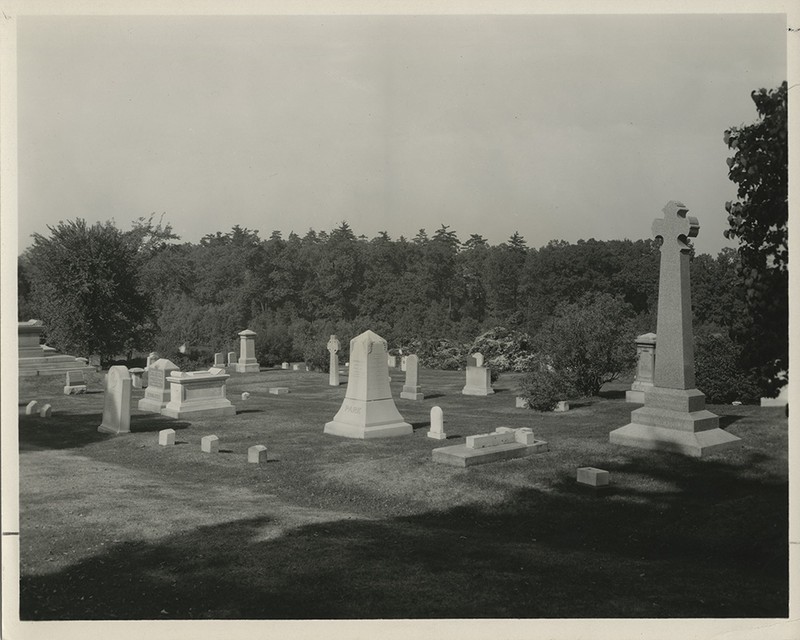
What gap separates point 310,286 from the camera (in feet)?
168

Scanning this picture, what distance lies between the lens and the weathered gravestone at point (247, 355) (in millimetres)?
30516

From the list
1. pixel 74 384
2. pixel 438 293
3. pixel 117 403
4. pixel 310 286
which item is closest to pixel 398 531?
pixel 117 403

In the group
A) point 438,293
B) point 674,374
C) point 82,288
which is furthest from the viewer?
point 438,293

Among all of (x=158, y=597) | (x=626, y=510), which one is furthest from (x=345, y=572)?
(x=626, y=510)

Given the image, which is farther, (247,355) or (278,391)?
(247,355)

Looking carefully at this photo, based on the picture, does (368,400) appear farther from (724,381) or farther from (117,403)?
(724,381)

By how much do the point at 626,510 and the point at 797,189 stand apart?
4.60 m

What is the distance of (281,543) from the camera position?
786 centimetres

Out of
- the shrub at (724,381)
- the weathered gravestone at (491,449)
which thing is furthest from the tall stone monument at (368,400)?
the shrub at (724,381)

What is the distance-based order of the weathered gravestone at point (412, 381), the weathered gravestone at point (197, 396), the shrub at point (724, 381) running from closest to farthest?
the shrub at point (724, 381)
the weathered gravestone at point (197, 396)
the weathered gravestone at point (412, 381)

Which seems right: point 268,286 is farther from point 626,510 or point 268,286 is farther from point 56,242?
point 626,510

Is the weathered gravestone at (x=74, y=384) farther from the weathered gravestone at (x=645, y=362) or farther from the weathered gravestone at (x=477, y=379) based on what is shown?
the weathered gravestone at (x=645, y=362)

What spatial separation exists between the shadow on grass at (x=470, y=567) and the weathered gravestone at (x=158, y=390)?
33.2ft

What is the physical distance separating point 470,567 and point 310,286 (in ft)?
147
